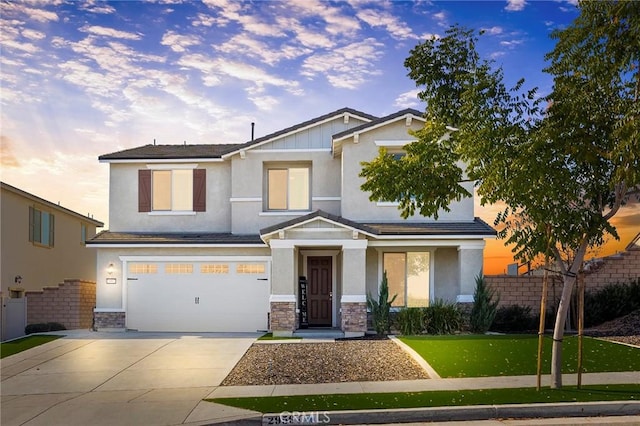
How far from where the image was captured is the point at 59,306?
81.5 feet

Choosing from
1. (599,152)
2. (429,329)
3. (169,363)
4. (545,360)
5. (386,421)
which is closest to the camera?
(386,421)

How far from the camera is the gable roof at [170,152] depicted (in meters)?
24.3

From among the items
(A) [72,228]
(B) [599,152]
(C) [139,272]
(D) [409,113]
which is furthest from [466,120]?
(A) [72,228]

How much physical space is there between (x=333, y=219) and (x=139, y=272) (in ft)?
24.4

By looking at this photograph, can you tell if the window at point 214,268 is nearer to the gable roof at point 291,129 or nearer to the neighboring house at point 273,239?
the neighboring house at point 273,239

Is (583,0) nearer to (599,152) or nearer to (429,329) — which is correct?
(599,152)

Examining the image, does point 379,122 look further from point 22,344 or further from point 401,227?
point 22,344

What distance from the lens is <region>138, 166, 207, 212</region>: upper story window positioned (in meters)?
24.5

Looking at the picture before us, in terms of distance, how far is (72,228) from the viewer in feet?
104

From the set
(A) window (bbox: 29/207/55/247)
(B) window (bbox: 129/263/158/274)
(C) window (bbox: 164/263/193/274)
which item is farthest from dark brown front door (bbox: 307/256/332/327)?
(A) window (bbox: 29/207/55/247)

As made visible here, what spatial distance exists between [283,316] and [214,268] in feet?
12.2

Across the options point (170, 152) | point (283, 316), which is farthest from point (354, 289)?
point (170, 152)

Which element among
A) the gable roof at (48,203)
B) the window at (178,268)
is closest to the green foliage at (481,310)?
the window at (178,268)

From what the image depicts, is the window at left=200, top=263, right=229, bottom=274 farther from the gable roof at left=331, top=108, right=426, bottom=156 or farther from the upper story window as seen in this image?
the gable roof at left=331, top=108, right=426, bottom=156
